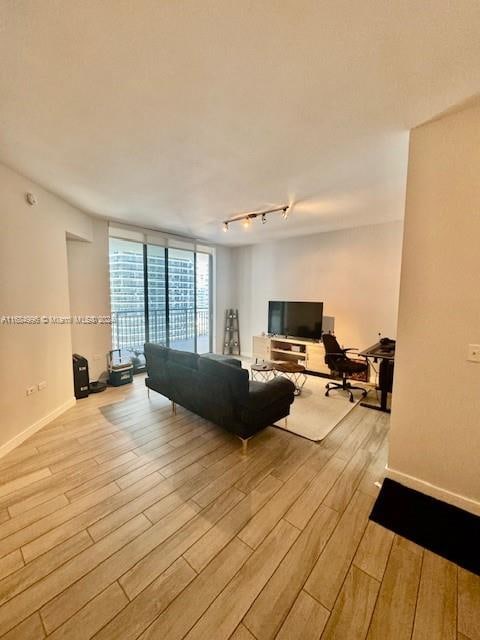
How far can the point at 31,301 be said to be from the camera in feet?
9.49

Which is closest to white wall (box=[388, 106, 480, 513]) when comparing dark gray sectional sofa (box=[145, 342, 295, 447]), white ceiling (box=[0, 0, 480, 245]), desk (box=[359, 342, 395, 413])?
white ceiling (box=[0, 0, 480, 245])

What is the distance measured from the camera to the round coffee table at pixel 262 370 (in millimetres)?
4038

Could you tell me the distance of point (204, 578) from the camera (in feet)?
4.72

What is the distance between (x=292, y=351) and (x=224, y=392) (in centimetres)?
310

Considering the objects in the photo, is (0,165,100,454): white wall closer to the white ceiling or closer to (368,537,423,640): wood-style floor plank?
the white ceiling

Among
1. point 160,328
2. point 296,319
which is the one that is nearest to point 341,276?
point 296,319

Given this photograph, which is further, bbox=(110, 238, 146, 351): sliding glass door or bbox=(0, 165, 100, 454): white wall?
bbox=(110, 238, 146, 351): sliding glass door

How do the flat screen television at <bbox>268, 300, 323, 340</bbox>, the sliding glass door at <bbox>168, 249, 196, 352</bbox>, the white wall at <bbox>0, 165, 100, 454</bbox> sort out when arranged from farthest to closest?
the sliding glass door at <bbox>168, 249, 196, 352</bbox>
the flat screen television at <bbox>268, 300, 323, 340</bbox>
the white wall at <bbox>0, 165, 100, 454</bbox>

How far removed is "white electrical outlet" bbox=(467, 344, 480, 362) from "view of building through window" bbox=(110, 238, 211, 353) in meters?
4.86

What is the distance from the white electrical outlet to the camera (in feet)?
5.89

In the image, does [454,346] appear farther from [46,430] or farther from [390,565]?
[46,430]

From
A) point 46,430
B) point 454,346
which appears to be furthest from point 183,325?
point 454,346

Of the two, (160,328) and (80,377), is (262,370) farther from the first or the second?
(80,377)

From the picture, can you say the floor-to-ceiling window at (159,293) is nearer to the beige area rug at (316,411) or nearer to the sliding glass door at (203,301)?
the sliding glass door at (203,301)
